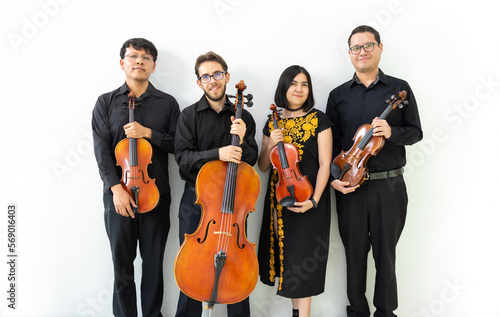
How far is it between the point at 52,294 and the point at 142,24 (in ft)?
6.49

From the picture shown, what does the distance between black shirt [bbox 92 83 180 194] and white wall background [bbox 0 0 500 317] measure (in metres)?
0.24

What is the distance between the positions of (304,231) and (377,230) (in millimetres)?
457

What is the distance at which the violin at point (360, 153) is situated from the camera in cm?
159

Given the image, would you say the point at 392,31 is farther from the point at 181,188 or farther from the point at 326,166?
the point at 181,188

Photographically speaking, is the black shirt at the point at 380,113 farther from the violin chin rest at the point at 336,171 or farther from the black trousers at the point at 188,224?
the black trousers at the point at 188,224

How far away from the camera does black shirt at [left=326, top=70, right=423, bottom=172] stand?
1.78 metres

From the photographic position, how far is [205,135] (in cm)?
174

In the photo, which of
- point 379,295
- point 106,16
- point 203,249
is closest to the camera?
point 203,249

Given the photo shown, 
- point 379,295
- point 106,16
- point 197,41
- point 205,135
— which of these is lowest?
point 379,295

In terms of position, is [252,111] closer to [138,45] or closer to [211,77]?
[211,77]

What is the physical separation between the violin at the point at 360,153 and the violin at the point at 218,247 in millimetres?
530

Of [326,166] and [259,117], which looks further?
[259,117]

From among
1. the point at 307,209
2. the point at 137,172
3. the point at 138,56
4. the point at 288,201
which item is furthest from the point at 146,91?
the point at 307,209

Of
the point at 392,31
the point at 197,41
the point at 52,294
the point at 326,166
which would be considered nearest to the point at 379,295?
the point at 326,166
